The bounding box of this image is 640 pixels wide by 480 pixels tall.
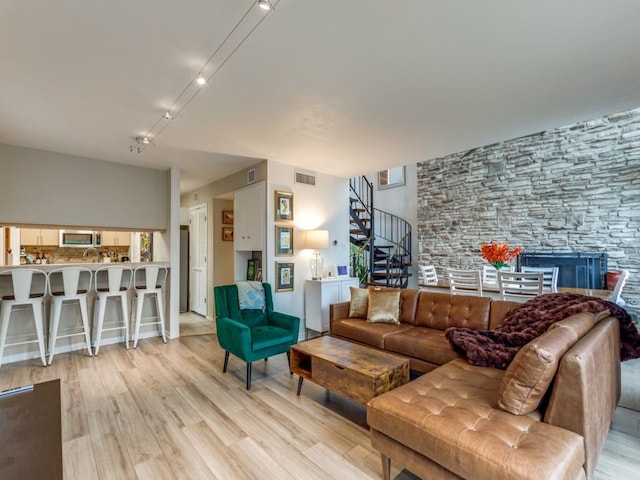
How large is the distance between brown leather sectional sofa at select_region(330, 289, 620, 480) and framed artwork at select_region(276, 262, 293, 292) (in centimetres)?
276

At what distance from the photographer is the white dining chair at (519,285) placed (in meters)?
3.09

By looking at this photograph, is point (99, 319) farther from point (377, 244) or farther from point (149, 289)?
point (377, 244)

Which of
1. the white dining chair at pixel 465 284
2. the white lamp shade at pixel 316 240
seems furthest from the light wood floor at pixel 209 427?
the white lamp shade at pixel 316 240

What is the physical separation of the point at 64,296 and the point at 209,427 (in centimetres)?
275

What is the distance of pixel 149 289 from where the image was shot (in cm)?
432

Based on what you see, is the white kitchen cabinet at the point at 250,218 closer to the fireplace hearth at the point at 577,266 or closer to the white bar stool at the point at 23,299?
the white bar stool at the point at 23,299

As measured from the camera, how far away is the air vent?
4785mm

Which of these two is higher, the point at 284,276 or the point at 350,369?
the point at 284,276

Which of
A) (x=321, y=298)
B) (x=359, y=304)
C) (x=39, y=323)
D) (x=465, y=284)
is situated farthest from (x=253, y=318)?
(x=465, y=284)

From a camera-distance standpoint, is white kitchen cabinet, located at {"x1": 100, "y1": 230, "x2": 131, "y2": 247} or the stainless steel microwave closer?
the stainless steel microwave

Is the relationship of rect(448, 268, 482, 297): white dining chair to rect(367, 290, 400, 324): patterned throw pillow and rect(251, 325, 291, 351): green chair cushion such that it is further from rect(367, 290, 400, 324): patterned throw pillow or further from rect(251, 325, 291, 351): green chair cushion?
rect(251, 325, 291, 351): green chair cushion

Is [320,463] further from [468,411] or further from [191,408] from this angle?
[191,408]

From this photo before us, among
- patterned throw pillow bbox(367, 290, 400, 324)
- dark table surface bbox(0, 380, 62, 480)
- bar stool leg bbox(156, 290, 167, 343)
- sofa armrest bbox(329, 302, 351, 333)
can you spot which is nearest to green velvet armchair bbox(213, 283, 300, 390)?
sofa armrest bbox(329, 302, 351, 333)

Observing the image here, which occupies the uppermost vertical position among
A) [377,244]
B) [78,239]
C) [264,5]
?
[264,5]
